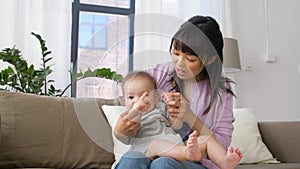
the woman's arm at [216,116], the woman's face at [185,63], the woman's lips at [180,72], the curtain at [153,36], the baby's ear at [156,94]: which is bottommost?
the woman's arm at [216,116]

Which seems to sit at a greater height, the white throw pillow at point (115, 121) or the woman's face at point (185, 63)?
the woman's face at point (185, 63)

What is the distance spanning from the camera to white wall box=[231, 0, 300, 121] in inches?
121

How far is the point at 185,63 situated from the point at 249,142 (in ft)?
3.12

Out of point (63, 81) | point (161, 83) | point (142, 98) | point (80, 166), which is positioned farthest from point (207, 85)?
point (63, 81)

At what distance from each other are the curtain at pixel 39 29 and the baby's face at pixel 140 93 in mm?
1597

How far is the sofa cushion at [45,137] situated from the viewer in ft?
4.90

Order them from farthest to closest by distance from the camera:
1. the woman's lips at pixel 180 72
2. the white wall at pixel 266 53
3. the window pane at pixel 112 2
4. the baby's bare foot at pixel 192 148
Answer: the white wall at pixel 266 53 < the window pane at pixel 112 2 < the woman's lips at pixel 180 72 < the baby's bare foot at pixel 192 148

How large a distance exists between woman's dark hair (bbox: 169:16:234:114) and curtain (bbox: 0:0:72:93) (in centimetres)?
152

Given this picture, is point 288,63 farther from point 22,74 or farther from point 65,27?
point 22,74

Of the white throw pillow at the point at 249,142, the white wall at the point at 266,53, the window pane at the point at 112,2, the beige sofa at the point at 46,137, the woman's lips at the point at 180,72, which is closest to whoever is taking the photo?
the woman's lips at the point at 180,72

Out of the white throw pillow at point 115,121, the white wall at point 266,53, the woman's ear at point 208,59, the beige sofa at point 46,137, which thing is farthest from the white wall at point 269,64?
the woman's ear at point 208,59

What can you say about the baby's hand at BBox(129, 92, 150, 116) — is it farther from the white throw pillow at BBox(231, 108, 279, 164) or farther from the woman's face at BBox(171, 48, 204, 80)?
the white throw pillow at BBox(231, 108, 279, 164)

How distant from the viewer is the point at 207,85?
3.93 feet

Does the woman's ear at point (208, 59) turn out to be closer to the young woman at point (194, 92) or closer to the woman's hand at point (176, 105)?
the young woman at point (194, 92)
